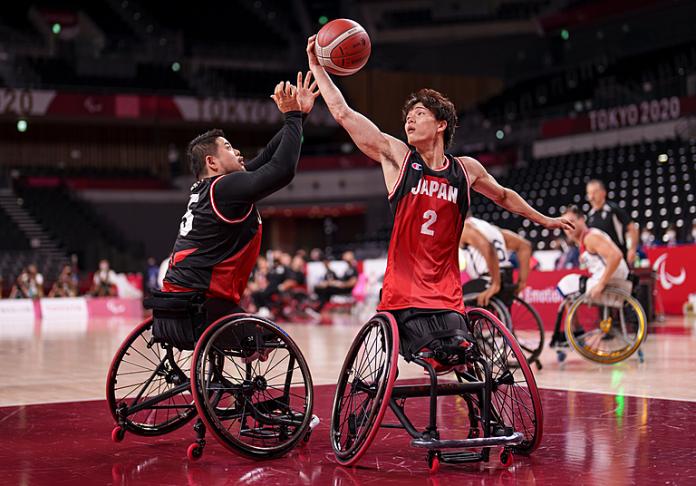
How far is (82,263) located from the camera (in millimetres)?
31031

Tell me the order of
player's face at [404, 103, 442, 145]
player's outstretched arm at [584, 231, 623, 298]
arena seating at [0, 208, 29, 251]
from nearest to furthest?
player's face at [404, 103, 442, 145] → player's outstretched arm at [584, 231, 623, 298] → arena seating at [0, 208, 29, 251]

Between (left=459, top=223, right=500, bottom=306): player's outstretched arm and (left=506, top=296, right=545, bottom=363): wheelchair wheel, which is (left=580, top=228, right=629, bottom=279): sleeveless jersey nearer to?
(left=506, top=296, right=545, bottom=363): wheelchair wheel

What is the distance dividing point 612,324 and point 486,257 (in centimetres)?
184

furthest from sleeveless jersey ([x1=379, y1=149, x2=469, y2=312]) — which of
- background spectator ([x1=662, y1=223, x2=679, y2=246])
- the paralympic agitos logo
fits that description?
background spectator ([x1=662, y1=223, x2=679, y2=246])

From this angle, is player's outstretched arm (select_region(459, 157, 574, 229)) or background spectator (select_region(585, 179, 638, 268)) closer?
player's outstretched arm (select_region(459, 157, 574, 229))

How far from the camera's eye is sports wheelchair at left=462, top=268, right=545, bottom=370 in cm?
853

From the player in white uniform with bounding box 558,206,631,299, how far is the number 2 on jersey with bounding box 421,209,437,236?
171 inches

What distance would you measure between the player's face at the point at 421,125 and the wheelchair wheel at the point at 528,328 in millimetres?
4367

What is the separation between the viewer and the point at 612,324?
923cm

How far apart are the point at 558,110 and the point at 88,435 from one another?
2670 cm

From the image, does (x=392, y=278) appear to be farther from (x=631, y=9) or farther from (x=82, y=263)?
(x=631, y=9)

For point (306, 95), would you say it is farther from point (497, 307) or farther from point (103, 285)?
point (103, 285)

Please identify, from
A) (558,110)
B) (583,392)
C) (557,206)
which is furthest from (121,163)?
(583,392)

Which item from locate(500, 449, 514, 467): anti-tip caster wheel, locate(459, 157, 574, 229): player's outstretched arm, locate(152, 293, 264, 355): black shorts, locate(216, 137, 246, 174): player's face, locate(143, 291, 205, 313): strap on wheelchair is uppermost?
locate(216, 137, 246, 174): player's face
